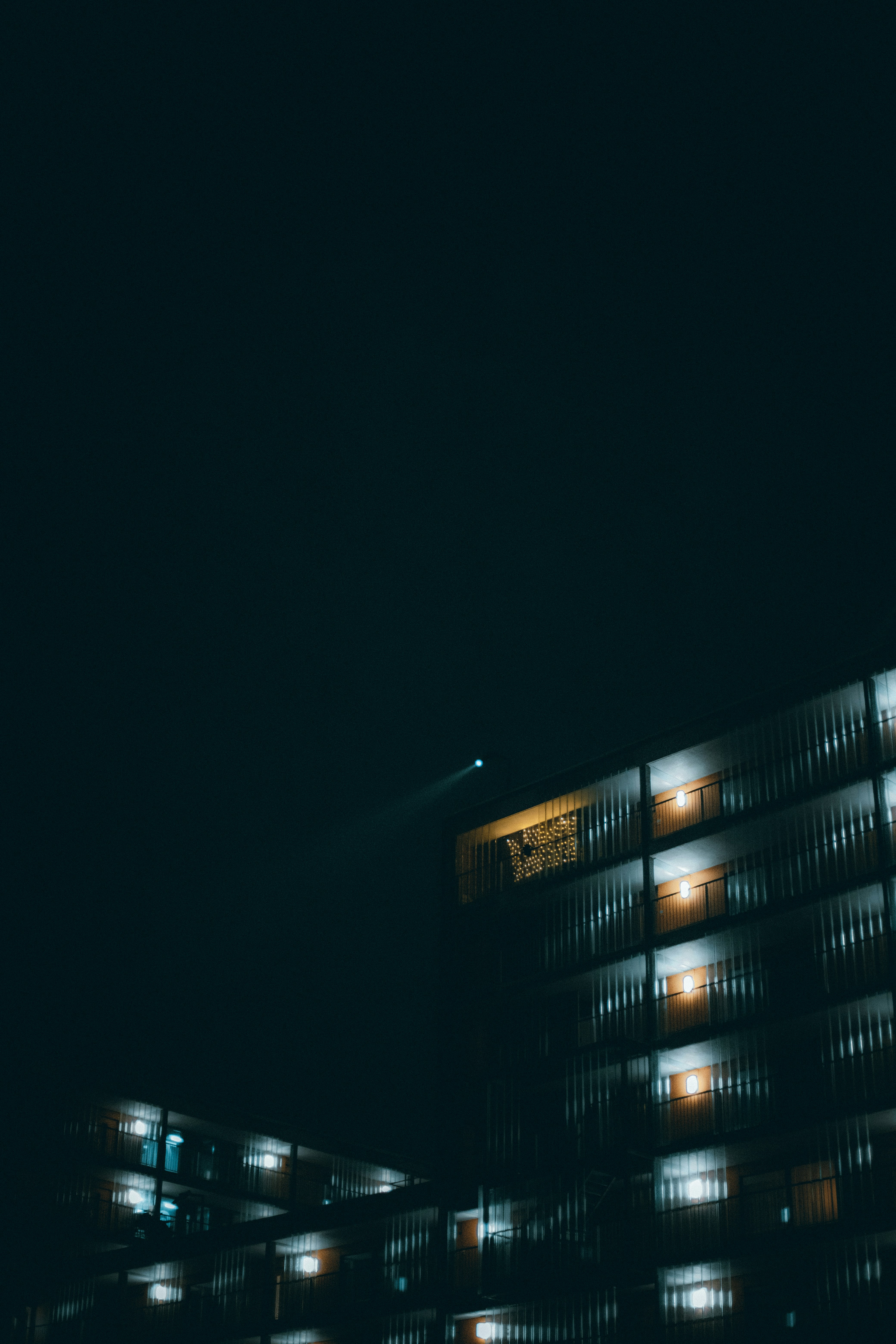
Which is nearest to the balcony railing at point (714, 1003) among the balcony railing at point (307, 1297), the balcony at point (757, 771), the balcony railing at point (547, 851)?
the balcony at point (757, 771)

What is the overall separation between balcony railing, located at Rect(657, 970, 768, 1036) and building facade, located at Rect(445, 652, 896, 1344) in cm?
7

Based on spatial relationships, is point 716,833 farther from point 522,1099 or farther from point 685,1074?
point 522,1099

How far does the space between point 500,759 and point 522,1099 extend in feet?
39.2

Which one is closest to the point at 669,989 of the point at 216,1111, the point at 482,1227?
the point at 482,1227

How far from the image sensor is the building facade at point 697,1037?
34750 millimetres

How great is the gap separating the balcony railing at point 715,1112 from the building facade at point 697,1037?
0.06 m

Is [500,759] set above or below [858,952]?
above

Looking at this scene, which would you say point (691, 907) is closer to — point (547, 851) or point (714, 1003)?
point (714, 1003)

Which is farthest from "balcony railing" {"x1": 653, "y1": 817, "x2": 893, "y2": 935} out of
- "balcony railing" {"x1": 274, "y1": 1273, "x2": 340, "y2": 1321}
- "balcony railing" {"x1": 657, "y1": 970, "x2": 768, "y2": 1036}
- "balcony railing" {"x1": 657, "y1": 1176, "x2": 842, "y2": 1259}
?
"balcony railing" {"x1": 274, "y1": 1273, "x2": 340, "y2": 1321}

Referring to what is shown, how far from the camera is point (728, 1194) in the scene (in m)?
36.7

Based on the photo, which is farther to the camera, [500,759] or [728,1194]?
[500,759]

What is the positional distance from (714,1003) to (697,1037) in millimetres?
1151

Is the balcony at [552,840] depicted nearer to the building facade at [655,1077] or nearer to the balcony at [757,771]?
the building facade at [655,1077]

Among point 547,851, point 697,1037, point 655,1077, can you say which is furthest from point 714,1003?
point 547,851
